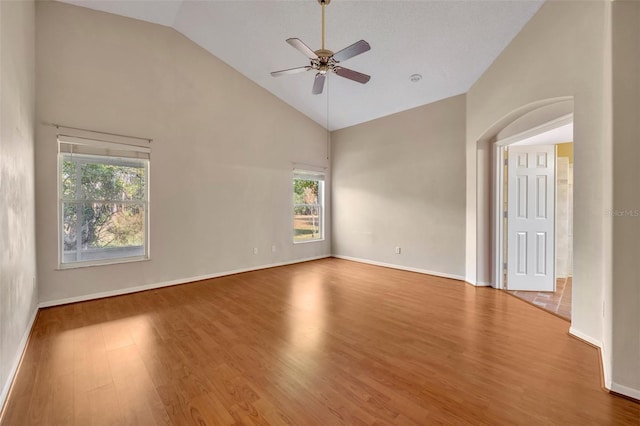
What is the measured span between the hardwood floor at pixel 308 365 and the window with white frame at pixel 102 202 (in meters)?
0.72

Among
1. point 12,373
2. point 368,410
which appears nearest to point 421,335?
point 368,410

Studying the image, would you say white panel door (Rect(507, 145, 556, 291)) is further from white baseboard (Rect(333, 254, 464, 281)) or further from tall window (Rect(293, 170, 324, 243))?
tall window (Rect(293, 170, 324, 243))

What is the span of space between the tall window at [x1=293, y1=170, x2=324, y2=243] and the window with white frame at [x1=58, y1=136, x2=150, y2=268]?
2966 millimetres

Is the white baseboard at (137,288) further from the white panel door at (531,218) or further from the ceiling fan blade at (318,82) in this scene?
the white panel door at (531,218)

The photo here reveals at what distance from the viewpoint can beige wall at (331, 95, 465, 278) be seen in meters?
4.79

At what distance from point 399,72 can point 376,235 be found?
3129mm

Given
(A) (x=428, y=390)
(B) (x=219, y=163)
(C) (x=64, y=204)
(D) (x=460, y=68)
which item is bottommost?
(A) (x=428, y=390)

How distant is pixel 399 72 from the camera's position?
429 centimetres

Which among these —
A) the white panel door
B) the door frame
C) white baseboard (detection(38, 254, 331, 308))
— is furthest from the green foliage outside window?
the white panel door

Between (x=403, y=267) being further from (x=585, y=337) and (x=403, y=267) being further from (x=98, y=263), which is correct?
(x=98, y=263)

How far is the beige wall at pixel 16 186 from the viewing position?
193 cm

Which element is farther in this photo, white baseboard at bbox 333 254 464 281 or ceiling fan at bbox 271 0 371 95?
white baseboard at bbox 333 254 464 281

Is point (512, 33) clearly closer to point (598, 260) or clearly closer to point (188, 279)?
point (598, 260)

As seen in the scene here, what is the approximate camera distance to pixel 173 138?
4.41 m
